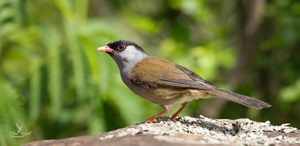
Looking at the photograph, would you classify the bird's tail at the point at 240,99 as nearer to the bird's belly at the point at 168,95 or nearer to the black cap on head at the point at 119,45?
the bird's belly at the point at 168,95

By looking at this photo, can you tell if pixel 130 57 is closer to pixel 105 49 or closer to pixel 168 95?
pixel 105 49

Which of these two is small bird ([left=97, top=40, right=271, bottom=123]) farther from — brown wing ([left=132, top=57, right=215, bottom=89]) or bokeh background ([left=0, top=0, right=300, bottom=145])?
bokeh background ([left=0, top=0, right=300, bottom=145])

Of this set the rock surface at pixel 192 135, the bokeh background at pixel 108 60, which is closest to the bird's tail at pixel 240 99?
the rock surface at pixel 192 135

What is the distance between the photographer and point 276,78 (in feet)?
28.2

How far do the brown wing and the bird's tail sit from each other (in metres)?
0.08

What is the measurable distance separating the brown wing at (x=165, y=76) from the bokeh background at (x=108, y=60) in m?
0.63

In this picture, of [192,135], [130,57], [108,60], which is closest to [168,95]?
[130,57]

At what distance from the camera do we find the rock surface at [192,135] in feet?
10.5

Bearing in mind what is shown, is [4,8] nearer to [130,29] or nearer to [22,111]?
[22,111]

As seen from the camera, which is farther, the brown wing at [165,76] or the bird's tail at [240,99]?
the brown wing at [165,76]

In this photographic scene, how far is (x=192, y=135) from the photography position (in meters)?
3.44

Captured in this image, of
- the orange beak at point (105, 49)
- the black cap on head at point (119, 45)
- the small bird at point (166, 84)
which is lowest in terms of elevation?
the small bird at point (166, 84)

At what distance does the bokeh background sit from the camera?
18.1ft

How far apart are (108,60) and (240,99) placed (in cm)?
156
